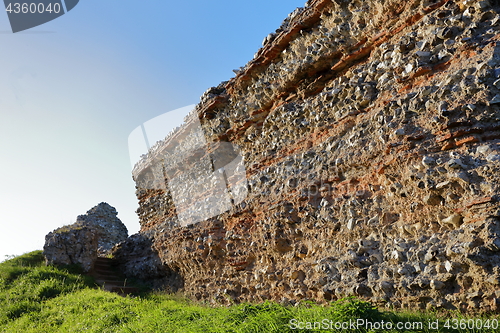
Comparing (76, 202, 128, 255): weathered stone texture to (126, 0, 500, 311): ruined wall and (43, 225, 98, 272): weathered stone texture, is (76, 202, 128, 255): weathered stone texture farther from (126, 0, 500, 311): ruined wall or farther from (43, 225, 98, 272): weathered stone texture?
(126, 0, 500, 311): ruined wall

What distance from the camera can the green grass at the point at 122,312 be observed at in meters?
4.03

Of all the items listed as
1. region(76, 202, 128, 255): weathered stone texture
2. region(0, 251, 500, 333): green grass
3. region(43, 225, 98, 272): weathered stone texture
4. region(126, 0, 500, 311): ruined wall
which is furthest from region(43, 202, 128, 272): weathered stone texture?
region(76, 202, 128, 255): weathered stone texture

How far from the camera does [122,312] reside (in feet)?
21.5

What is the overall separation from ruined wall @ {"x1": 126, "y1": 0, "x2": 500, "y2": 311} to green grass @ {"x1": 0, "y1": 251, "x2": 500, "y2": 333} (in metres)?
0.60

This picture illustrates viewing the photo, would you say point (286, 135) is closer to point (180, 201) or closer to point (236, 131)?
point (236, 131)

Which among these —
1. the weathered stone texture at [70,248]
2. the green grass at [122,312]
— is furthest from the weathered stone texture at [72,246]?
the green grass at [122,312]

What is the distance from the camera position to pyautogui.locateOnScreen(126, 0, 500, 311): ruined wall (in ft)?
14.1

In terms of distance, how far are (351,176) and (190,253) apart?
15.9 feet

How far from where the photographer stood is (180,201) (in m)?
10.2

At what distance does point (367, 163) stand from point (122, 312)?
16.7 feet

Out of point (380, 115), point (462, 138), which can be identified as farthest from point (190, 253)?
point (462, 138)

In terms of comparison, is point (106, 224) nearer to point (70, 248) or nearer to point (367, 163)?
point (70, 248)

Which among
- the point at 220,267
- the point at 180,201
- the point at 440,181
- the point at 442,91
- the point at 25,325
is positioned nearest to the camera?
the point at 440,181

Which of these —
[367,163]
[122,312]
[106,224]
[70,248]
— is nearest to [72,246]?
[70,248]
